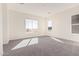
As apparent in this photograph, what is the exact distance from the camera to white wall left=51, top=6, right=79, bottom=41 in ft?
17.3

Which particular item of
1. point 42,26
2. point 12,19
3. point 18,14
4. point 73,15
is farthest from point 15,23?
point 73,15

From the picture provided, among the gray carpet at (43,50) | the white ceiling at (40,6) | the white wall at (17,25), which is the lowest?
the gray carpet at (43,50)

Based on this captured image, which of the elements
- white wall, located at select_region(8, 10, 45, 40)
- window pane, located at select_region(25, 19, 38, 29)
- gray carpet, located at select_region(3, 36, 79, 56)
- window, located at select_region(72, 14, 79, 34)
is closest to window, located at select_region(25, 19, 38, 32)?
window pane, located at select_region(25, 19, 38, 29)

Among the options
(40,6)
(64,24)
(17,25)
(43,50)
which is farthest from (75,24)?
(17,25)

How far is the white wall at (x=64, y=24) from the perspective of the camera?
17.3ft

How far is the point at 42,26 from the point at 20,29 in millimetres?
3169

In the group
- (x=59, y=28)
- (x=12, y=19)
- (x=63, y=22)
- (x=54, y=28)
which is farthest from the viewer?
(x=54, y=28)

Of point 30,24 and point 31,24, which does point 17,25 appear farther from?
point 31,24

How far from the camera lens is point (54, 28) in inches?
295

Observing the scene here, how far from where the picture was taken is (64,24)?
6086 mm

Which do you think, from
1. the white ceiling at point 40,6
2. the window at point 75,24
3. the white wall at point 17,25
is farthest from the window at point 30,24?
the window at point 75,24

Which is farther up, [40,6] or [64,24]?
[40,6]

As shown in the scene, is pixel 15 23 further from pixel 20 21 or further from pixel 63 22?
pixel 63 22

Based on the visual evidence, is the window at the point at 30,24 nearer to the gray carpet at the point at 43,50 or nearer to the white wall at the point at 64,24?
the white wall at the point at 64,24
